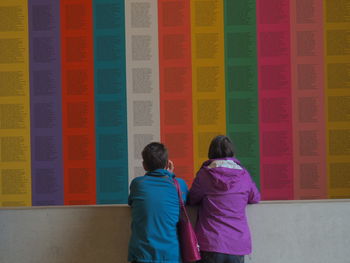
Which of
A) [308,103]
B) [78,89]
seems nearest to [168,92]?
[78,89]

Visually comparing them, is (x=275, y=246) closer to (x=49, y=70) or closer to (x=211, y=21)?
(x=211, y=21)

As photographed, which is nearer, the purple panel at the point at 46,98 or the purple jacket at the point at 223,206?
the purple jacket at the point at 223,206

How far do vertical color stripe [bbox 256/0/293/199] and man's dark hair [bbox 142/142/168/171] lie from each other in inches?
60.6

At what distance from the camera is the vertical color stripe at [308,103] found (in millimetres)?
3119

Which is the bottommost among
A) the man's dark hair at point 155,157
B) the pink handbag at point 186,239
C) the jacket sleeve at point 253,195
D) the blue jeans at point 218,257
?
the blue jeans at point 218,257

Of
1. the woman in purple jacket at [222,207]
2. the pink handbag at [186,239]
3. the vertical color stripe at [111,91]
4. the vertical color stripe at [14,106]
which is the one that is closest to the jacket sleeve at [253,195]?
the woman in purple jacket at [222,207]

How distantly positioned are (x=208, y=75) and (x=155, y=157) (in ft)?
5.00

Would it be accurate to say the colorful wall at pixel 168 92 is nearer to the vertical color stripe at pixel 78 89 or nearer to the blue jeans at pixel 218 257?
the vertical color stripe at pixel 78 89

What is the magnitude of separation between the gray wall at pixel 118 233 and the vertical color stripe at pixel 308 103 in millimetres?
1122

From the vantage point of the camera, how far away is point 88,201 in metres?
3.21

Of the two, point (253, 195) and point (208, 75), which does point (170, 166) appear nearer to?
point (253, 195)

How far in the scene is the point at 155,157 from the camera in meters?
1.78

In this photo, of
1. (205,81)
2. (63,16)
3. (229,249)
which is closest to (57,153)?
(63,16)

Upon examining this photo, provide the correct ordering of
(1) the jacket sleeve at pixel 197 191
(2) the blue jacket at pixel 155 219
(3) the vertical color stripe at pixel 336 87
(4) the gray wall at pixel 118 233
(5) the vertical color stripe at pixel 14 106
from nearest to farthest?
(2) the blue jacket at pixel 155 219, (1) the jacket sleeve at pixel 197 191, (4) the gray wall at pixel 118 233, (3) the vertical color stripe at pixel 336 87, (5) the vertical color stripe at pixel 14 106
